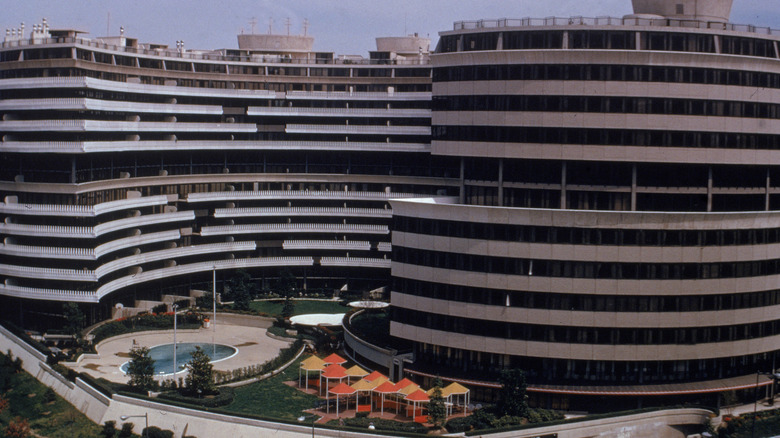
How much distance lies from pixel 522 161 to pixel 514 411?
2855 cm

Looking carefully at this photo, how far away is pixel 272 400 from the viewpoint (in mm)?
101938

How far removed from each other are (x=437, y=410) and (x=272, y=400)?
1862 centimetres

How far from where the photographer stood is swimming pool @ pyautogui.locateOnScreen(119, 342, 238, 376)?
112875mm

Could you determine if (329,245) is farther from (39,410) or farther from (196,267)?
(39,410)

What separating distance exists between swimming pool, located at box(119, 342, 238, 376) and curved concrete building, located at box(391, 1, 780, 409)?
2409 cm

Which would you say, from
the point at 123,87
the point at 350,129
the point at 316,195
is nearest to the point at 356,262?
the point at 316,195

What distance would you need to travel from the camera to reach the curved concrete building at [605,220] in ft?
327

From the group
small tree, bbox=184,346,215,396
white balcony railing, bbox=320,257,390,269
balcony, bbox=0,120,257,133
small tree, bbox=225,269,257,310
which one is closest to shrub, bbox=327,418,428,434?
small tree, bbox=184,346,215,396

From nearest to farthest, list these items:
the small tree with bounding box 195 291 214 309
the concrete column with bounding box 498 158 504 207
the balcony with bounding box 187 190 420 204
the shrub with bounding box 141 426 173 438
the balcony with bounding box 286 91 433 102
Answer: the shrub with bounding box 141 426 173 438 < the concrete column with bounding box 498 158 504 207 < the small tree with bounding box 195 291 214 309 < the balcony with bounding box 187 190 420 204 < the balcony with bounding box 286 91 433 102

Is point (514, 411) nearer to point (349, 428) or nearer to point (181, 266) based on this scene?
point (349, 428)

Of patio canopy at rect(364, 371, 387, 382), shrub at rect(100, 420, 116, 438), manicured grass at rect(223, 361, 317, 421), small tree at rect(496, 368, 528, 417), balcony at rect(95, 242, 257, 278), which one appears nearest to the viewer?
shrub at rect(100, 420, 116, 438)

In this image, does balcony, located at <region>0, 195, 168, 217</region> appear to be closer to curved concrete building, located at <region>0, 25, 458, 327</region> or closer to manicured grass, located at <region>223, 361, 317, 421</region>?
curved concrete building, located at <region>0, 25, 458, 327</region>

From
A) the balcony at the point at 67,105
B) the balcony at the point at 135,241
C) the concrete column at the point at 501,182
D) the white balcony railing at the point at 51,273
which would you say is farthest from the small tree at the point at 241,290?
the concrete column at the point at 501,182

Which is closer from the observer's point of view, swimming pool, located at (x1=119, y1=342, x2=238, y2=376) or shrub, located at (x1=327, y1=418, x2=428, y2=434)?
shrub, located at (x1=327, y1=418, x2=428, y2=434)
